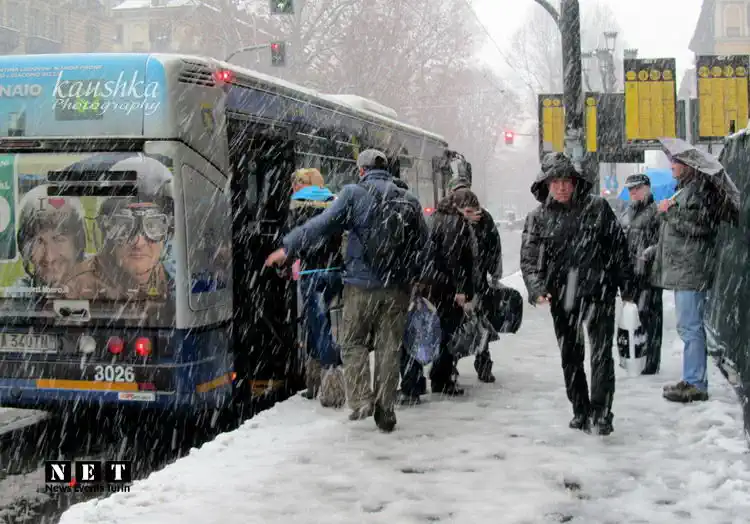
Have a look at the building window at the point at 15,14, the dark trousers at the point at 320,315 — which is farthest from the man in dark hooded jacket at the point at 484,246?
the building window at the point at 15,14

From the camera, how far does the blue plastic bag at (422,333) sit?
7.15 metres

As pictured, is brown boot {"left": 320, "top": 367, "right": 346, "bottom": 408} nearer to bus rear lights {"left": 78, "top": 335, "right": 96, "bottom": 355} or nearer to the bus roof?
bus rear lights {"left": 78, "top": 335, "right": 96, "bottom": 355}

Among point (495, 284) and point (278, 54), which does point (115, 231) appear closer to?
point (495, 284)

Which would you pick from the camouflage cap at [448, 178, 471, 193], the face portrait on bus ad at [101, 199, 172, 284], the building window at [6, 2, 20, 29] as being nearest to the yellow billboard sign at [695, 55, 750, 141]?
the camouflage cap at [448, 178, 471, 193]

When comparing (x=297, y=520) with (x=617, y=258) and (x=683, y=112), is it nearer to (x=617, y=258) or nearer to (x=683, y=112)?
(x=617, y=258)

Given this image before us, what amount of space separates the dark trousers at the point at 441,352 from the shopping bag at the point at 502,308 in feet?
1.84

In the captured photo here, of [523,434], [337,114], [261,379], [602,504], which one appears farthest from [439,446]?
[337,114]

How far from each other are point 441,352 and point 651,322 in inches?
84.5

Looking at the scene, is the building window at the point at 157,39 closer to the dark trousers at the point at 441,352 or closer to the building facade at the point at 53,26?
the building facade at the point at 53,26

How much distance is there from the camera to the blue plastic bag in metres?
7.15

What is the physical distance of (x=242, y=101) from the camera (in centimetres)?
775

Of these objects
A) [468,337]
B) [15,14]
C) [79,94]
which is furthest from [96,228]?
[15,14]

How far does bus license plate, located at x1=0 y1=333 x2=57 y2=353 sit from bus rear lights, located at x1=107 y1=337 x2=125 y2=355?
0.42 m

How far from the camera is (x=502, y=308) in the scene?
27.8 feet
